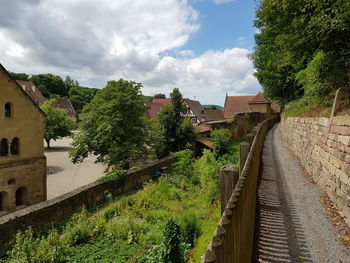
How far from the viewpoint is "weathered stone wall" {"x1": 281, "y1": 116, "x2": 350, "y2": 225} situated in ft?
18.4

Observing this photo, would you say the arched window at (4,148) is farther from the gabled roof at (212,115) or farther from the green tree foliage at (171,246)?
the gabled roof at (212,115)

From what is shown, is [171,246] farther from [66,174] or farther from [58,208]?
[66,174]

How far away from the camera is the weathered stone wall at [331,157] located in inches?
221

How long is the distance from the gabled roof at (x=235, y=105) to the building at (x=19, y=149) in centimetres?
4249

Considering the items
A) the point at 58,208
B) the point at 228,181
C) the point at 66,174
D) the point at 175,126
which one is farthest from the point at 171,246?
the point at 66,174

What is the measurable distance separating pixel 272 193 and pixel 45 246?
709cm

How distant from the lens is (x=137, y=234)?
8.52 m

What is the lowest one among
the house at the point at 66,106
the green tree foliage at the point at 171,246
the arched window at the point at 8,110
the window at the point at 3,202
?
the window at the point at 3,202

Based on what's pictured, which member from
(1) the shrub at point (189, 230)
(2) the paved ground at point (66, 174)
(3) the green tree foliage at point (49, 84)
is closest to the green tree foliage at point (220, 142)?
(2) the paved ground at point (66, 174)

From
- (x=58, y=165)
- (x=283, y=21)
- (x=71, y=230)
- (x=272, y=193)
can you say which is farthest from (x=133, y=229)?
(x=58, y=165)

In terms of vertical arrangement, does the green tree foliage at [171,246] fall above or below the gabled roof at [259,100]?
below

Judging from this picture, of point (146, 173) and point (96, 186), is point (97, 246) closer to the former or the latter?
point (96, 186)

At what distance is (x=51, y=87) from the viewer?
360 ft

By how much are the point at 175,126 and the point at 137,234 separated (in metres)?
17.0
